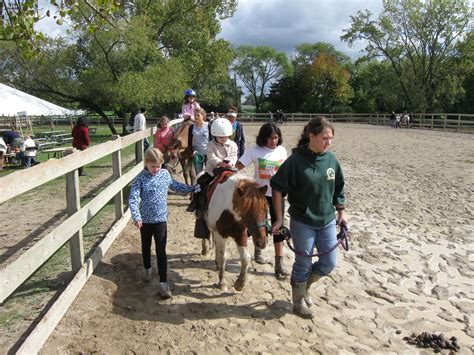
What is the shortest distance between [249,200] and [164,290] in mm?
1316

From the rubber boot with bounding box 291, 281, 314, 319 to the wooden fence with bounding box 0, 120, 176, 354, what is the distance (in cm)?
209

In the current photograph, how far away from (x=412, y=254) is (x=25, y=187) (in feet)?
16.1

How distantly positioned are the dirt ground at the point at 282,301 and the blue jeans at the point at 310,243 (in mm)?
504

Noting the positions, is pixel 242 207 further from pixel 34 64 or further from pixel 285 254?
pixel 34 64

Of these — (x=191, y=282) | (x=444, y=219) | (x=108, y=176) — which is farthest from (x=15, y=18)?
(x=444, y=219)

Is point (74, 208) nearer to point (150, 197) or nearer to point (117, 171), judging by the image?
point (150, 197)

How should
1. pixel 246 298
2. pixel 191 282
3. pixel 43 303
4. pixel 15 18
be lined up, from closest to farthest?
pixel 43 303 → pixel 246 298 → pixel 191 282 → pixel 15 18

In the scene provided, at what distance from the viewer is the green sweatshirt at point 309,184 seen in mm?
3564

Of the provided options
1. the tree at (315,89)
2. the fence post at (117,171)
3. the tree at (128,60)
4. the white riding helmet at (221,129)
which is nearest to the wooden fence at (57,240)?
the fence post at (117,171)

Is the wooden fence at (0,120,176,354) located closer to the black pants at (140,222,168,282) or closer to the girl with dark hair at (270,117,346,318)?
the black pants at (140,222,168,282)

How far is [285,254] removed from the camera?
5.53 meters

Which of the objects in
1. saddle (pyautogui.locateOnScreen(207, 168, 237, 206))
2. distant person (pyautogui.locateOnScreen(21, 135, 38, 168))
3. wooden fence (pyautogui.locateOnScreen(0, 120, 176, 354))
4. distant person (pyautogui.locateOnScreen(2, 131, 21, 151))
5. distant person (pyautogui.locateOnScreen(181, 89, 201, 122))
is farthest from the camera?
distant person (pyautogui.locateOnScreen(2, 131, 21, 151))

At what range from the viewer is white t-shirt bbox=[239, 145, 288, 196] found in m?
4.57

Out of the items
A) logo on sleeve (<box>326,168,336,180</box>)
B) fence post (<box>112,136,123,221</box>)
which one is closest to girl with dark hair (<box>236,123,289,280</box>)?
logo on sleeve (<box>326,168,336,180</box>)
